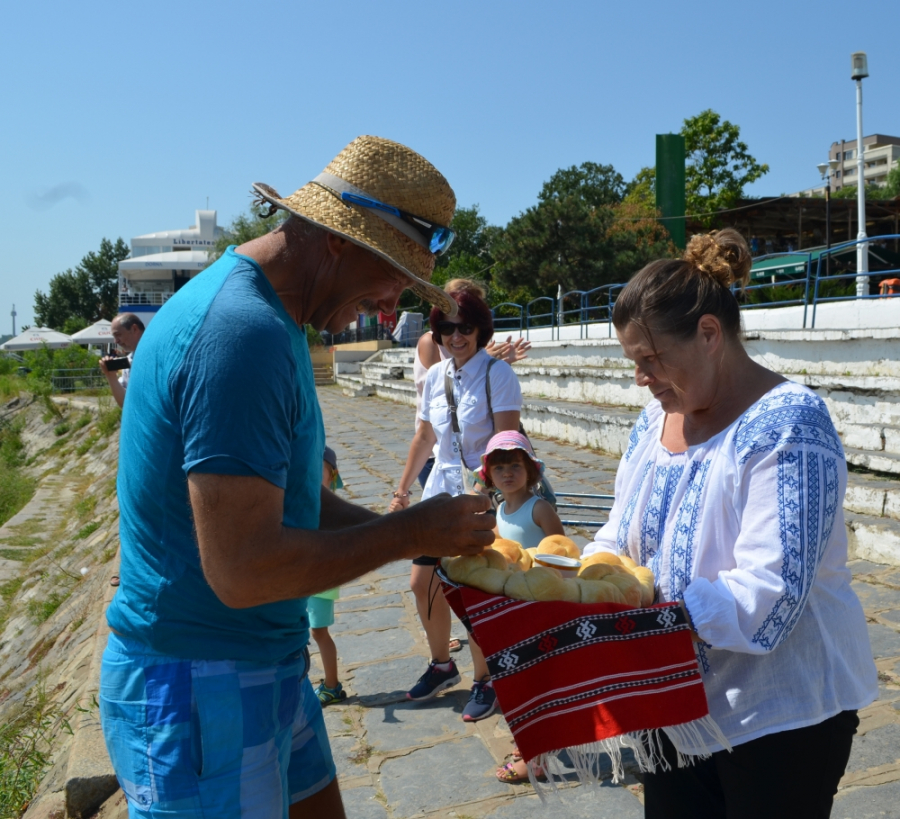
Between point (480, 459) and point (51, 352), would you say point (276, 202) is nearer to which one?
point (480, 459)

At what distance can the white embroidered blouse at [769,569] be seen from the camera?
1.73 meters

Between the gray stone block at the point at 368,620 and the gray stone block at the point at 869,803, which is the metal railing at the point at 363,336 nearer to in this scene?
the gray stone block at the point at 368,620

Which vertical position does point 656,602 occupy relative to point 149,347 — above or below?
below

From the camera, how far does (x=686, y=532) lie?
1967mm

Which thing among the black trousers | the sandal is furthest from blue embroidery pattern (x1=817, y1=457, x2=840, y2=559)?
the sandal

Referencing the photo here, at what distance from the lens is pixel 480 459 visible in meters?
4.25

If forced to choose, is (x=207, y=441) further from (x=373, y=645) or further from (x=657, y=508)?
(x=373, y=645)

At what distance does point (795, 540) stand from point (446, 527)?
0.75m

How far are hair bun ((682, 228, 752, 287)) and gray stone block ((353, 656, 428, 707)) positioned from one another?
3.00 metres

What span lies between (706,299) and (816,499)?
57 centimetres

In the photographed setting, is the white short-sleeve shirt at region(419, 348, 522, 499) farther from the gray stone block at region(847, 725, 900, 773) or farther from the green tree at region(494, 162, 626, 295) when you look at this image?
the green tree at region(494, 162, 626, 295)

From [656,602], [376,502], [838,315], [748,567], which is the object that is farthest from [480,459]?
[838,315]

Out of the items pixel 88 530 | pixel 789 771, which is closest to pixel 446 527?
pixel 789 771

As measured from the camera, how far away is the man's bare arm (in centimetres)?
157
